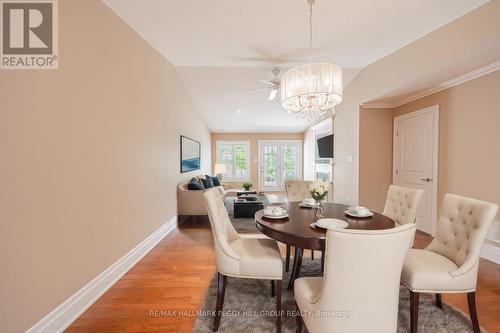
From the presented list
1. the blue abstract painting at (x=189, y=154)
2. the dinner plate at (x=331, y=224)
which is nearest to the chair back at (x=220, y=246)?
the dinner plate at (x=331, y=224)

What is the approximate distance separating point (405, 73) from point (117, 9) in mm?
3547

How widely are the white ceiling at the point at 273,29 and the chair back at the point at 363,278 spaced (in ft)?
7.18

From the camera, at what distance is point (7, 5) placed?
139 cm

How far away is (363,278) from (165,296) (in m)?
1.71

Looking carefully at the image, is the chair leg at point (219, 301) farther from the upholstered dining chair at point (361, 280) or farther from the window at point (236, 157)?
the window at point (236, 157)

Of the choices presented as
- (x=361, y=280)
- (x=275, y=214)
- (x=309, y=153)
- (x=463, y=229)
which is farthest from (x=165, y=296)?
(x=309, y=153)

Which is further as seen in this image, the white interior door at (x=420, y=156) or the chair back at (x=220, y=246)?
the white interior door at (x=420, y=156)

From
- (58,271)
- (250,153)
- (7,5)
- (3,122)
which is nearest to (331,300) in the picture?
(58,271)

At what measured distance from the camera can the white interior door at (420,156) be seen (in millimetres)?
3225

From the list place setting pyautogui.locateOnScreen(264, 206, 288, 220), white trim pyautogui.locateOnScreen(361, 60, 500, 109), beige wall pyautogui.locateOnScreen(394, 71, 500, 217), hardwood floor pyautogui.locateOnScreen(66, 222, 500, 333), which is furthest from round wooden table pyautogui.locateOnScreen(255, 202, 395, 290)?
white trim pyautogui.locateOnScreen(361, 60, 500, 109)

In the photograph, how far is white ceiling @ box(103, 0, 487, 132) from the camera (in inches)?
81.4

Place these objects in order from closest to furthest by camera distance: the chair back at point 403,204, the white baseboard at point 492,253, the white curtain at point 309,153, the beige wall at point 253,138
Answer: the chair back at point 403,204 → the white baseboard at point 492,253 → the white curtain at point 309,153 → the beige wall at point 253,138

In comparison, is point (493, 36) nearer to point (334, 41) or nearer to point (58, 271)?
point (334, 41)

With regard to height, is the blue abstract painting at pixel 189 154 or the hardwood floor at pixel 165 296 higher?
the blue abstract painting at pixel 189 154
